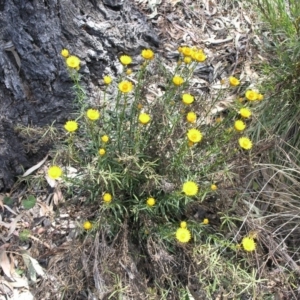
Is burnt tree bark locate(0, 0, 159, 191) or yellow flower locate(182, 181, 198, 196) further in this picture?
burnt tree bark locate(0, 0, 159, 191)

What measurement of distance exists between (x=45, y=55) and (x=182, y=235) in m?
1.23

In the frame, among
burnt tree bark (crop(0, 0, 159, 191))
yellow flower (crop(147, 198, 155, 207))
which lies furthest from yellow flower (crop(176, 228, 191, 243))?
burnt tree bark (crop(0, 0, 159, 191))

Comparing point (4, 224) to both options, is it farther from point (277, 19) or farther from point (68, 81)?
point (277, 19)

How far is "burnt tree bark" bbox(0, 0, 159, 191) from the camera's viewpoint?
238 centimetres

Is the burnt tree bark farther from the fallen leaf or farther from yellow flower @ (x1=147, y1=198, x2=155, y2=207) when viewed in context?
yellow flower @ (x1=147, y1=198, x2=155, y2=207)

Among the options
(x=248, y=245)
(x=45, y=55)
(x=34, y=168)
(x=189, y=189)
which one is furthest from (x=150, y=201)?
(x=45, y=55)

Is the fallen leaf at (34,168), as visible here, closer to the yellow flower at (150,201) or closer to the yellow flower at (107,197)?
the yellow flower at (107,197)

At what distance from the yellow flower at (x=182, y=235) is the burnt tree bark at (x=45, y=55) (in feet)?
3.33

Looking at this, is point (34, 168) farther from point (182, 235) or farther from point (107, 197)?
point (182, 235)

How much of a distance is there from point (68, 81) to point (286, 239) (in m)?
1.54

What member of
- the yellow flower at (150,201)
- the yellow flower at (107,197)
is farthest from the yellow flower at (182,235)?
the yellow flower at (107,197)

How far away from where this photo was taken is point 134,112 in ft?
7.46

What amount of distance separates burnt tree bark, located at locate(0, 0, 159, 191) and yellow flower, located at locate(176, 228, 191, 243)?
102 centimetres

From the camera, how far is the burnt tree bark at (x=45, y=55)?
238 centimetres
